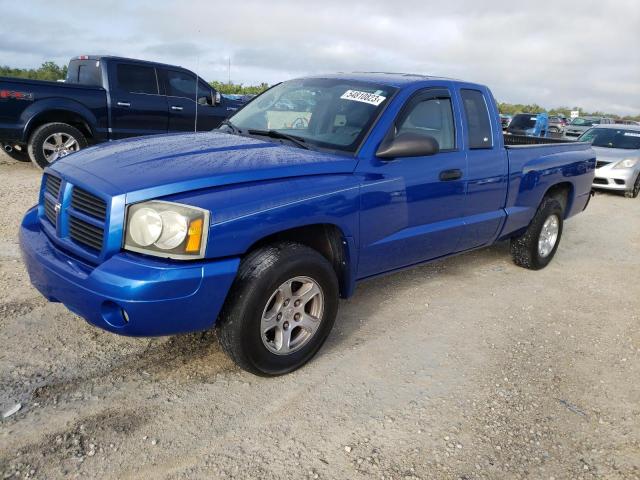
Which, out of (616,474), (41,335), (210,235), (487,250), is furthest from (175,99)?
(616,474)

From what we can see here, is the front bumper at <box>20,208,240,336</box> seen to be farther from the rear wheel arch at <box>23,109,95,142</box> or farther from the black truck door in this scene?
the black truck door

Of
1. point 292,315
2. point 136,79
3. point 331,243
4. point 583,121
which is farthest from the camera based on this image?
point 583,121

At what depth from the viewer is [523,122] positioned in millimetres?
20641

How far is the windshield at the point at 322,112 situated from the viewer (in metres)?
3.55

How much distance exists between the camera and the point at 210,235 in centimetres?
256

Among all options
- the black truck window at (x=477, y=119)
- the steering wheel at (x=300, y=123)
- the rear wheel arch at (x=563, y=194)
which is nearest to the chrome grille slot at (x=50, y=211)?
the steering wheel at (x=300, y=123)

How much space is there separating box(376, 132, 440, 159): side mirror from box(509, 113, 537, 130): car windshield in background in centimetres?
1836

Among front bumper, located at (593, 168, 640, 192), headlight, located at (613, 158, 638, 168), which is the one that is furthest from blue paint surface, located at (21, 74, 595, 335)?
headlight, located at (613, 158, 638, 168)

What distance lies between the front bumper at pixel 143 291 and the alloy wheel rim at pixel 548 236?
394 cm

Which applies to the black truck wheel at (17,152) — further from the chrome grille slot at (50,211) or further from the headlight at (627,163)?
the headlight at (627,163)

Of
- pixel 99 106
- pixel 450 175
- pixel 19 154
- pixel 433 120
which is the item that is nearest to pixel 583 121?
pixel 99 106

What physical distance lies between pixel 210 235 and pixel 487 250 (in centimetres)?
437

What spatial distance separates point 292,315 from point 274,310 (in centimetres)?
15

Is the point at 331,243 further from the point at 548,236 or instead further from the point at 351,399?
the point at 548,236
